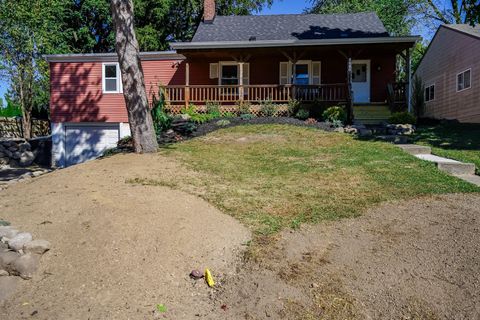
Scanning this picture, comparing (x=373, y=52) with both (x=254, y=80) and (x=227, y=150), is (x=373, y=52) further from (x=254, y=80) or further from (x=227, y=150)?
(x=227, y=150)

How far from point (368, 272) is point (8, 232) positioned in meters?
3.96

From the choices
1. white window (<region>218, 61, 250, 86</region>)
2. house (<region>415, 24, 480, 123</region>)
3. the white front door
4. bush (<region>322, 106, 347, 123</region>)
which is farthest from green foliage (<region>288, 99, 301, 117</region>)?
house (<region>415, 24, 480, 123</region>)

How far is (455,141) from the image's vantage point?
12.2m

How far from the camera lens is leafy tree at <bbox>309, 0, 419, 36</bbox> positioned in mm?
31172

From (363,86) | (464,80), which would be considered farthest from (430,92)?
(363,86)

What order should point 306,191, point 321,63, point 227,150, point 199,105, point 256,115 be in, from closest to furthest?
point 306,191, point 227,150, point 256,115, point 199,105, point 321,63

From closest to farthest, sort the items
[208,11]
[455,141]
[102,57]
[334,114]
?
1. [455,141]
2. [334,114]
3. [102,57]
4. [208,11]

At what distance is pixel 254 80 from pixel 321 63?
3323mm

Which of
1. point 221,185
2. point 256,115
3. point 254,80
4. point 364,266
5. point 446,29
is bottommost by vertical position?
point 364,266

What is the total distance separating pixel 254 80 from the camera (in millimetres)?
19547

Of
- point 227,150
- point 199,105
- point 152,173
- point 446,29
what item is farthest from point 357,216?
point 446,29

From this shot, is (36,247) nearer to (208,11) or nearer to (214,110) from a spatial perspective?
(214,110)

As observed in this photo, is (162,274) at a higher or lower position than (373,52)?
lower

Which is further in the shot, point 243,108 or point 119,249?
point 243,108
